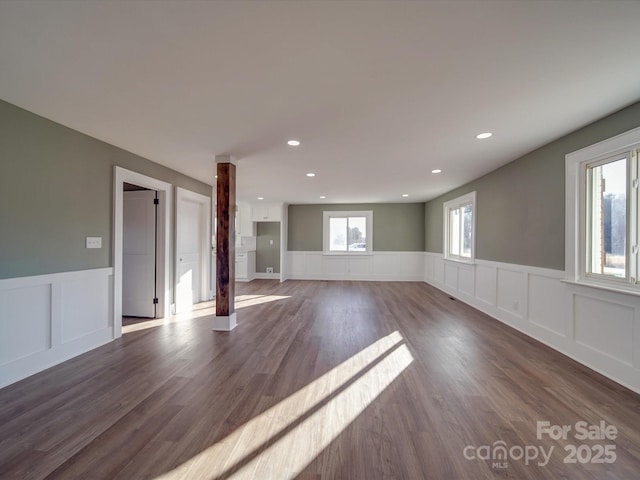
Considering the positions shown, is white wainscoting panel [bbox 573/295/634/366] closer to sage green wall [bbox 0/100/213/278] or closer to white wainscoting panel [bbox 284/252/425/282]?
sage green wall [bbox 0/100/213/278]

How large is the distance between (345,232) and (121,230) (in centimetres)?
619

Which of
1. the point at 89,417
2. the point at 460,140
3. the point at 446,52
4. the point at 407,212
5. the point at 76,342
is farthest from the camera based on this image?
the point at 407,212

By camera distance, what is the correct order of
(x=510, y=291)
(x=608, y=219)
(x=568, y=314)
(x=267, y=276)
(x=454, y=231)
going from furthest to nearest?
1. (x=267, y=276)
2. (x=454, y=231)
3. (x=510, y=291)
4. (x=568, y=314)
5. (x=608, y=219)

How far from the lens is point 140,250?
4504mm

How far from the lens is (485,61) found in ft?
5.92

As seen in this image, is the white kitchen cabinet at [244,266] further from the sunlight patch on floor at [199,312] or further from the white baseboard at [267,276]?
the sunlight patch on floor at [199,312]

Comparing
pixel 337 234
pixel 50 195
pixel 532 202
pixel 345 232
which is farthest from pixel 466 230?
pixel 50 195

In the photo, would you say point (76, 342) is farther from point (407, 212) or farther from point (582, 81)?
point (407, 212)

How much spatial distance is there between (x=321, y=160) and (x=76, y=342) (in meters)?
3.70

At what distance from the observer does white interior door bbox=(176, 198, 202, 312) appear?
4859mm

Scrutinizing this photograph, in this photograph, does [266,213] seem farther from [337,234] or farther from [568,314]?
[568,314]

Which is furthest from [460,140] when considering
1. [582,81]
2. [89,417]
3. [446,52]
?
[89,417]

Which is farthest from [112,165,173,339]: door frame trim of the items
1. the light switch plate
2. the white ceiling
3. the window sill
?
the window sill

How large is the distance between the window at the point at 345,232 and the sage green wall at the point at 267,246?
1.60 m
